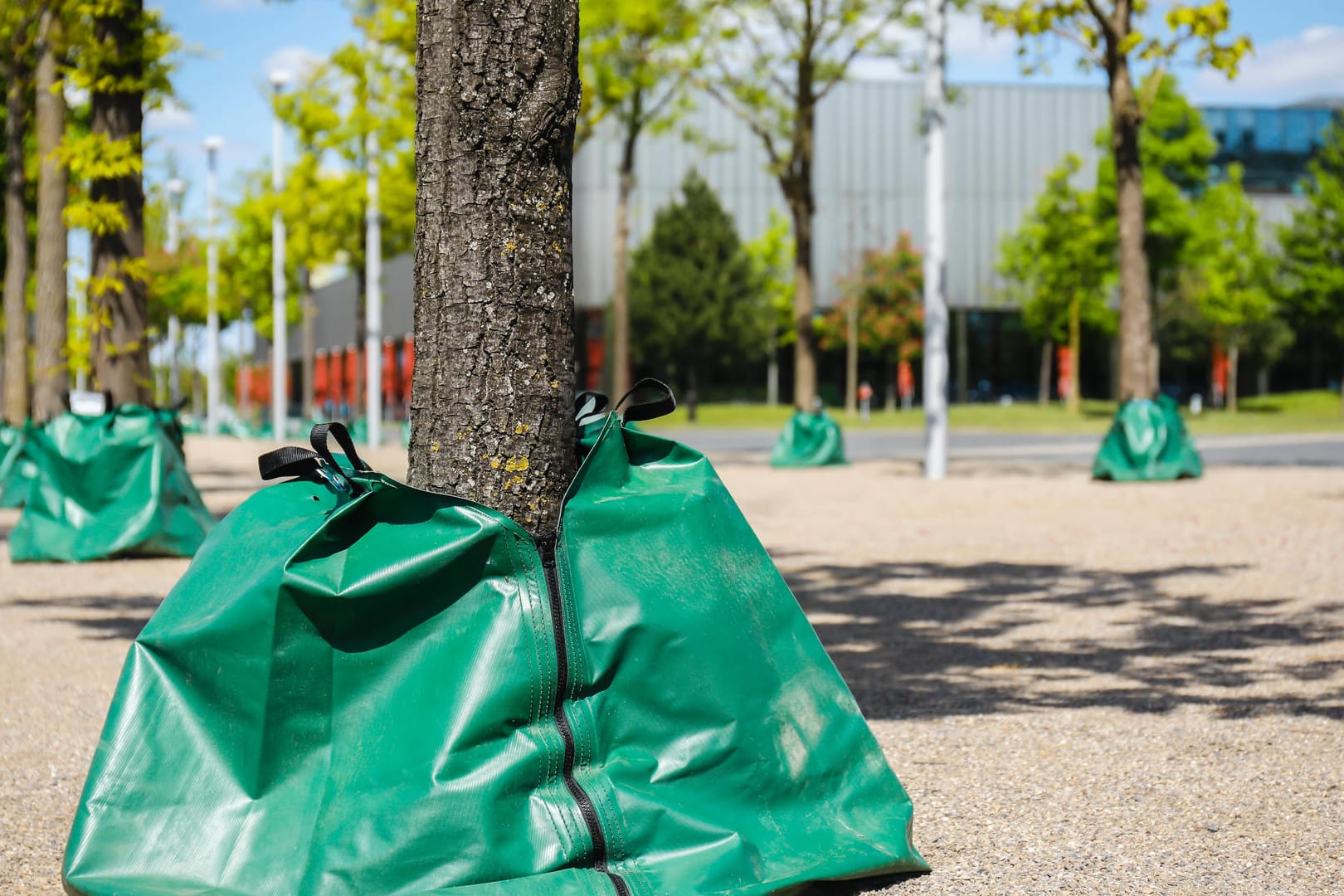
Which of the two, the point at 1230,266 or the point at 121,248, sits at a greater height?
the point at 1230,266

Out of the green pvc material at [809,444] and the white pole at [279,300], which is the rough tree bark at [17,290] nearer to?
the green pvc material at [809,444]

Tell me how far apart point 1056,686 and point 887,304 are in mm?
48364

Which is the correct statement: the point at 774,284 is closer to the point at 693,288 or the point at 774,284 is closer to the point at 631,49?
the point at 693,288

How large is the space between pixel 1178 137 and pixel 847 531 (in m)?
35.2

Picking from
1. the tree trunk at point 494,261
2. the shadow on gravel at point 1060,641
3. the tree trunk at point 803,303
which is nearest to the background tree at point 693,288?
the tree trunk at point 803,303

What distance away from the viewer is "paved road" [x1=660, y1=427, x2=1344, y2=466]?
20906mm

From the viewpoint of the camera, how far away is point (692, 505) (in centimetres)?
292

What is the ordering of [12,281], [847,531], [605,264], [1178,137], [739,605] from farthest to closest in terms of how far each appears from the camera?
[605,264], [1178,137], [12,281], [847,531], [739,605]

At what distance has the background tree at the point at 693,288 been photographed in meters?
51.3

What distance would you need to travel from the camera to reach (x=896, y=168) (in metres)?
55.3

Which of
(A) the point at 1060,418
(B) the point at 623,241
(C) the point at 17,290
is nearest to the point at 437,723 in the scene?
(C) the point at 17,290

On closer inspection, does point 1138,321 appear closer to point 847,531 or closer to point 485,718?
point 847,531

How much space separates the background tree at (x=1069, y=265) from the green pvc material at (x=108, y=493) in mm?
36414

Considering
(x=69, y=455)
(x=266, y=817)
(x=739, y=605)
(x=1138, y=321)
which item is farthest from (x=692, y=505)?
(x=1138, y=321)
